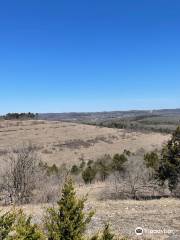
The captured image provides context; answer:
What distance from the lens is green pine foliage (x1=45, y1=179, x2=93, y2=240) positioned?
791cm

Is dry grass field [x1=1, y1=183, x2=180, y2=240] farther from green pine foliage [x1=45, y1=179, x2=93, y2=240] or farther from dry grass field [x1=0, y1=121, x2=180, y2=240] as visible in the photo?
green pine foliage [x1=45, y1=179, x2=93, y2=240]

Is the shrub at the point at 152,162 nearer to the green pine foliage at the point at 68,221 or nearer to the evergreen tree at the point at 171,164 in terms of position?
the evergreen tree at the point at 171,164

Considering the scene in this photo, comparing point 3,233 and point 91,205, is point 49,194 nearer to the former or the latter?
point 91,205

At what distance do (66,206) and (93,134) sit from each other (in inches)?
3350

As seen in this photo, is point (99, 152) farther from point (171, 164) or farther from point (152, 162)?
point (171, 164)

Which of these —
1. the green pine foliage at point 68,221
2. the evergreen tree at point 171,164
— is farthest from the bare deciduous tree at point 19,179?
the green pine foliage at point 68,221

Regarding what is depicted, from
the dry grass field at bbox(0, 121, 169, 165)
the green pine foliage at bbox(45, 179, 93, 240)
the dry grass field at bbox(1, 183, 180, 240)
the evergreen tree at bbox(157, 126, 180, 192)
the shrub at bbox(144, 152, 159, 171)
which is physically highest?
the green pine foliage at bbox(45, 179, 93, 240)

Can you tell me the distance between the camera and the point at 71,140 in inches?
3312

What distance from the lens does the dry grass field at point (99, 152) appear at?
17406 mm

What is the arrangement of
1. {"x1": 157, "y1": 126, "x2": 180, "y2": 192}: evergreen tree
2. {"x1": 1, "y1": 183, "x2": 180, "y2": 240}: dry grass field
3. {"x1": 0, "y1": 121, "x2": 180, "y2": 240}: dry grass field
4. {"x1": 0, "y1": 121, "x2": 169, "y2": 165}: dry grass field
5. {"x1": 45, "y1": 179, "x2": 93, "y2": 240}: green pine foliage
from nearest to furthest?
{"x1": 45, "y1": 179, "x2": 93, "y2": 240}: green pine foliage, {"x1": 1, "y1": 183, "x2": 180, "y2": 240}: dry grass field, {"x1": 0, "y1": 121, "x2": 180, "y2": 240}: dry grass field, {"x1": 157, "y1": 126, "x2": 180, "y2": 192}: evergreen tree, {"x1": 0, "y1": 121, "x2": 169, "y2": 165}: dry grass field

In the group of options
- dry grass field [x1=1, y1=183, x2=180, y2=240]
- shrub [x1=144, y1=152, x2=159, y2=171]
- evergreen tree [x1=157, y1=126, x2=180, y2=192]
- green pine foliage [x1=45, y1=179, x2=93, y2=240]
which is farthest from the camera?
shrub [x1=144, y1=152, x2=159, y2=171]

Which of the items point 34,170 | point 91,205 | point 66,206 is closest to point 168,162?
point 91,205

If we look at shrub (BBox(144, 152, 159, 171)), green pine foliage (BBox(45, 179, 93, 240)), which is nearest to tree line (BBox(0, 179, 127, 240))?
green pine foliage (BBox(45, 179, 93, 240))

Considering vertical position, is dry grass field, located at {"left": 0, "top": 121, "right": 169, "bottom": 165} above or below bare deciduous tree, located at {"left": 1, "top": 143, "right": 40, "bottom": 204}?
below
